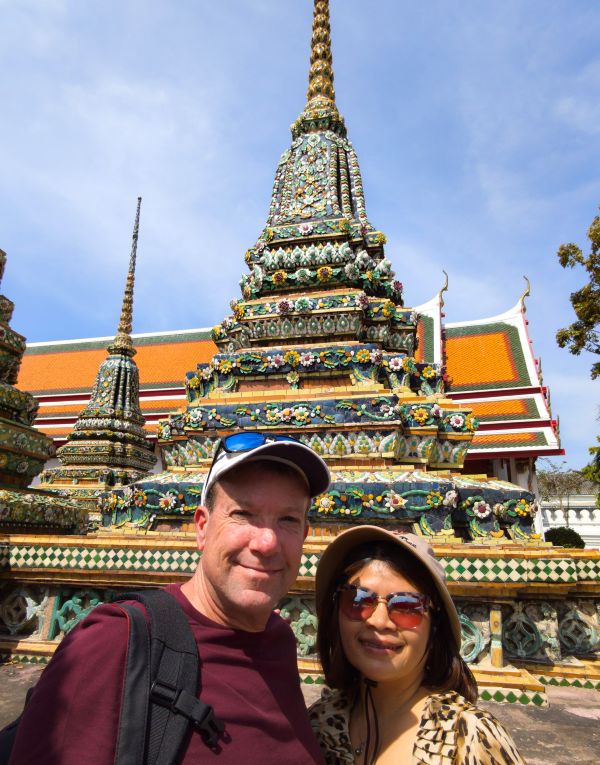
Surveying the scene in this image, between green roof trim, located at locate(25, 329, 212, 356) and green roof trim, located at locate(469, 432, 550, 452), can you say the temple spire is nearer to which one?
green roof trim, located at locate(469, 432, 550, 452)

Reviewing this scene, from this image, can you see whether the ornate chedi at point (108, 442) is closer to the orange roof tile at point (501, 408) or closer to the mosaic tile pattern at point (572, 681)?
the orange roof tile at point (501, 408)

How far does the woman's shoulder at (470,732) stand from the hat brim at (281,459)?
0.81 m

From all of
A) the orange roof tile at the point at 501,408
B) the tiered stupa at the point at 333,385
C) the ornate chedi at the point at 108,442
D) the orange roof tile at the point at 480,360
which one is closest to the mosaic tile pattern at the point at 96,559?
the tiered stupa at the point at 333,385

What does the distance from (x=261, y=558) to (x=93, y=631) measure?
516mm

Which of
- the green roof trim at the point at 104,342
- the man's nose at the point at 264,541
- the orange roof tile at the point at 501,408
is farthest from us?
the green roof trim at the point at 104,342

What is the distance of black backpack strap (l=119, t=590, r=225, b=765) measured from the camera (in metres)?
1.25

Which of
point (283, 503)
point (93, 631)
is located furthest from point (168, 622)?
point (283, 503)

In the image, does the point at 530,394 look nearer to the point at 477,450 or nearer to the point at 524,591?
the point at 477,450

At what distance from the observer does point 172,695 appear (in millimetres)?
1286

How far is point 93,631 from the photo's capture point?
4.41 ft

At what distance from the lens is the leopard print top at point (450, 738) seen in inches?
60.2

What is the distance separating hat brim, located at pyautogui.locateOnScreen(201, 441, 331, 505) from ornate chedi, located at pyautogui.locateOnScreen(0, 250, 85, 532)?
514 cm

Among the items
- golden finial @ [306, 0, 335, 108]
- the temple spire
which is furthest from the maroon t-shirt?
golden finial @ [306, 0, 335, 108]

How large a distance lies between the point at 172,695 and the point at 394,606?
0.85 m
